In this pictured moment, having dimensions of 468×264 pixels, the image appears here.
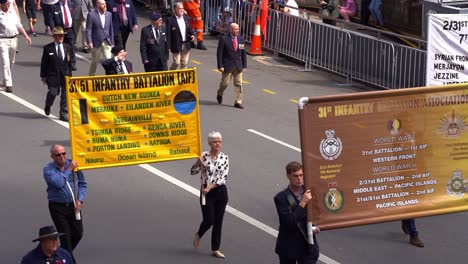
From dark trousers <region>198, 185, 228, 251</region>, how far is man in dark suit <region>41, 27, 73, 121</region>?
6.96 meters

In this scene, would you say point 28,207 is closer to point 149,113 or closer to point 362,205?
point 149,113

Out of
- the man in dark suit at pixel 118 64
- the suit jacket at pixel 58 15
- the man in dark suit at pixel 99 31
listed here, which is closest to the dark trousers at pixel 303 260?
the man in dark suit at pixel 118 64

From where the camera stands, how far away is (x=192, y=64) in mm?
26328

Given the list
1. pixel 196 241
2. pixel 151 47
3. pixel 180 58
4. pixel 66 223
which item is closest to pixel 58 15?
pixel 180 58

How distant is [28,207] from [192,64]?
11.1 metres

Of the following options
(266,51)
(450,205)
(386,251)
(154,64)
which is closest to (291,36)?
(266,51)

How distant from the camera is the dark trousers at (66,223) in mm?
12875

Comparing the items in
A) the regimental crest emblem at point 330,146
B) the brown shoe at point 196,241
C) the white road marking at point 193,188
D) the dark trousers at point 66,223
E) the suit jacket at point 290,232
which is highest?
the regimental crest emblem at point 330,146

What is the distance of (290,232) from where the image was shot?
11430 millimetres

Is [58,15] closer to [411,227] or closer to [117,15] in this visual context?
[117,15]

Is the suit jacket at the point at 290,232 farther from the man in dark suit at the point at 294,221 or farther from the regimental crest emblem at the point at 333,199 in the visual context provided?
the regimental crest emblem at the point at 333,199

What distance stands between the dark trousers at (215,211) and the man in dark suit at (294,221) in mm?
2384

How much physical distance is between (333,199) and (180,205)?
16.9ft

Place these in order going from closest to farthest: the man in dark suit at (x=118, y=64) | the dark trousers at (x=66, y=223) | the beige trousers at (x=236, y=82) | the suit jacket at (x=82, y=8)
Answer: the dark trousers at (x=66, y=223) → the man in dark suit at (x=118, y=64) → the beige trousers at (x=236, y=82) → the suit jacket at (x=82, y=8)
